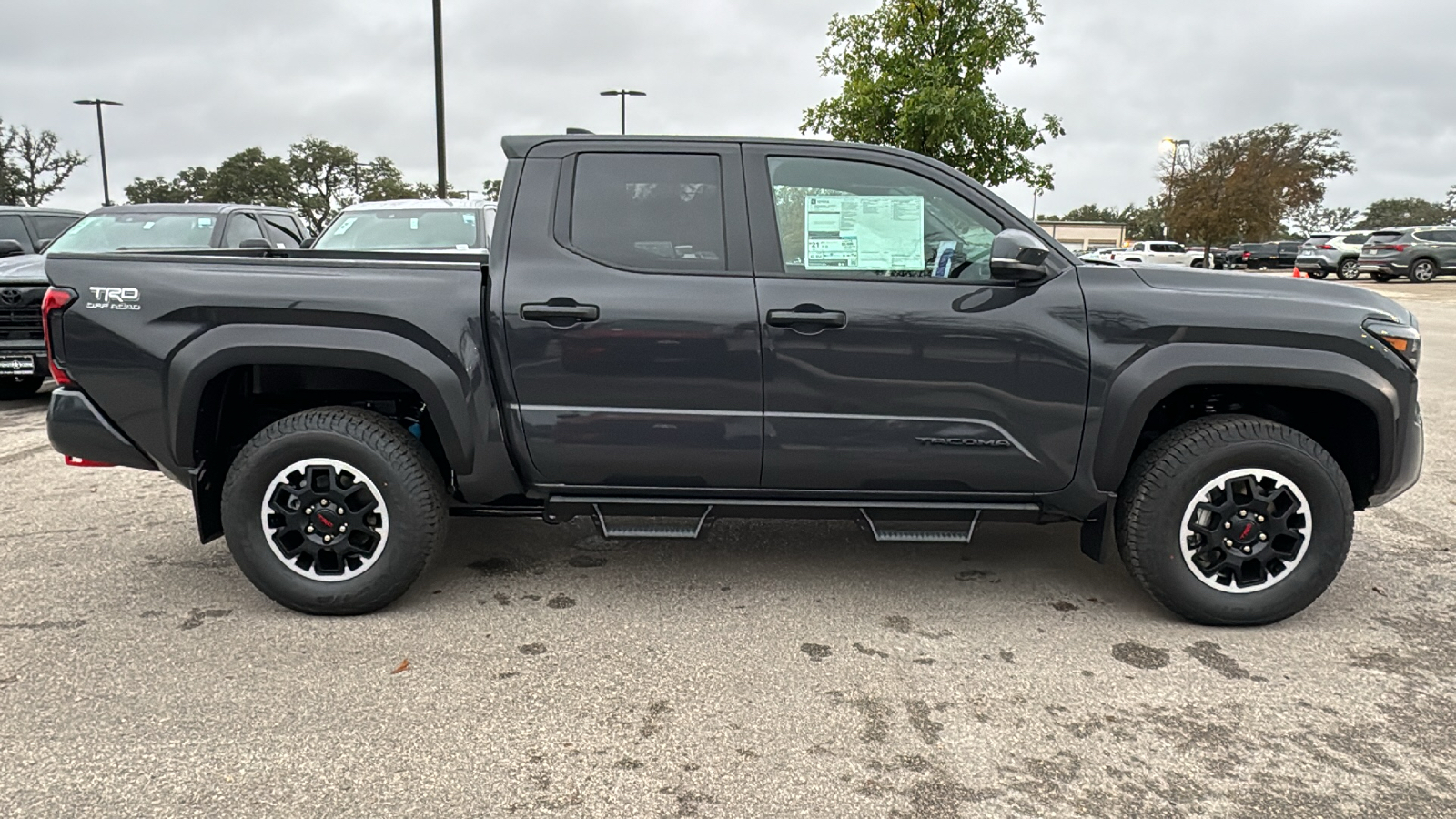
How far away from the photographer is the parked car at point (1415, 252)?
88.6 ft

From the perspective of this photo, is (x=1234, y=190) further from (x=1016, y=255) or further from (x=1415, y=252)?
(x=1016, y=255)

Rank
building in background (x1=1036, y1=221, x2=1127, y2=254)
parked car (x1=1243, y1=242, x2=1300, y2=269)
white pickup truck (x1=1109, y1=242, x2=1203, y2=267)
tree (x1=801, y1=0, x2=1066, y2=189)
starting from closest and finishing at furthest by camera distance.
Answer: tree (x1=801, y1=0, x2=1066, y2=189) → white pickup truck (x1=1109, y1=242, x2=1203, y2=267) → parked car (x1=1243, y1=242, x2=1300, y2=269) → building in background (x1=1036, y1=221, x2=1127, y2=254)

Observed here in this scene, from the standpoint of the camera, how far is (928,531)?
3686 millimetres

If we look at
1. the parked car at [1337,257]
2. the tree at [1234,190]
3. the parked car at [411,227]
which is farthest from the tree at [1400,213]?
the parked car at [411,227]

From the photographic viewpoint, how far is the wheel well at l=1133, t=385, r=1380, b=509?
144 inches

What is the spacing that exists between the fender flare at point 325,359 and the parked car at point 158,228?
534 centimetres

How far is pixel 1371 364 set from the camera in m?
3.48

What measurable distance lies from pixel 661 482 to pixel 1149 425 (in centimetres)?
196

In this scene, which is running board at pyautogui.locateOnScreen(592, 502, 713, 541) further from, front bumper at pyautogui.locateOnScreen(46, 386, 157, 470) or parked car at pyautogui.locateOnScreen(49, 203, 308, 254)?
parked car at pyautogui.locateOnScreen(49, 203, 308, 254)

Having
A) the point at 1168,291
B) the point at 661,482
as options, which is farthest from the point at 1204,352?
the point at 661,482

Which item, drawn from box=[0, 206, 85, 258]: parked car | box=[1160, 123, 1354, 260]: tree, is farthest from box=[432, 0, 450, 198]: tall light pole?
box=[1160, 123, 1354, 260]: tree

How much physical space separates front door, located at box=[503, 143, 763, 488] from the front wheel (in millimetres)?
1517

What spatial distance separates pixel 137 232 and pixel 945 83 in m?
11.0

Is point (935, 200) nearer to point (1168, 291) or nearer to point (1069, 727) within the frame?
point (1168, 291)
